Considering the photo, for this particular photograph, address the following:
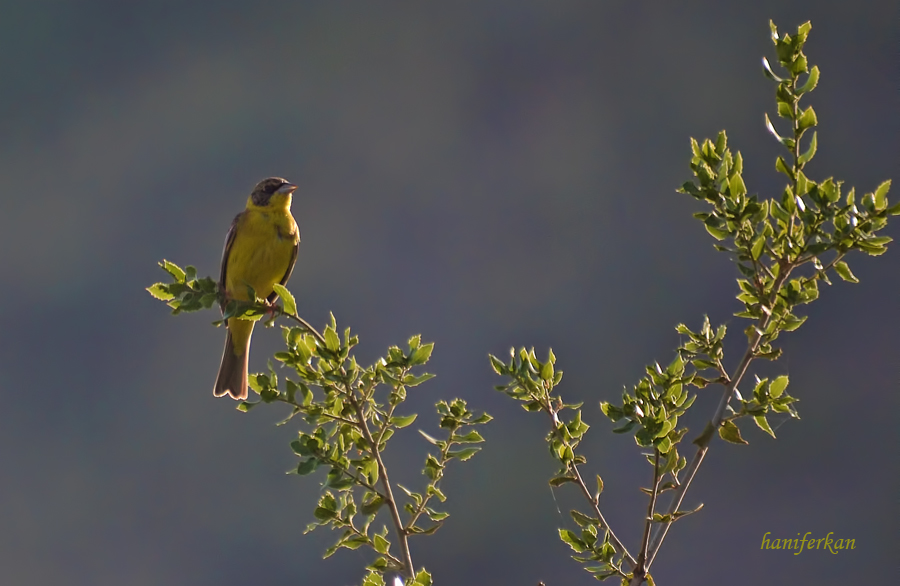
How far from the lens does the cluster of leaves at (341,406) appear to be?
134 cm

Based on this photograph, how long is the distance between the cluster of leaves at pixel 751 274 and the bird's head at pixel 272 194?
2932 mm

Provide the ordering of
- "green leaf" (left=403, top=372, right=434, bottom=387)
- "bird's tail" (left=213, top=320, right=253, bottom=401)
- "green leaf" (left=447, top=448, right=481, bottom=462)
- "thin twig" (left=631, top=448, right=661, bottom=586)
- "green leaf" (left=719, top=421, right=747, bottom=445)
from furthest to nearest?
"bird's tail" (left=213, top=320, right=253, bottom=401) < "green leaf" (left=447, top=448, right=481, bottom=462) < "green leaf" (left=403, top=372, right=434, bottom=387) < "green leaf" (left=719, top=421, right=747, bottom=445) < "thin twig" (left=631, top=448, right=661, bottom=586)

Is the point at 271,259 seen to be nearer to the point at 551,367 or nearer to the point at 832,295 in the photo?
the point at 551,367

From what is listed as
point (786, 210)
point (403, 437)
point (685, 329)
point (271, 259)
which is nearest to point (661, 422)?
point (685, 329)

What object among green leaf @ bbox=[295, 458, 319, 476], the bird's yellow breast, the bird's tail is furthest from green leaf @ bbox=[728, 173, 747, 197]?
the bird's tail

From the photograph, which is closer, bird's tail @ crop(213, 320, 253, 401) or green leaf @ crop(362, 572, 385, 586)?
green leaf @ crop(362, 572, 385, 586)

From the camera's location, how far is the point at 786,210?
4.17ft

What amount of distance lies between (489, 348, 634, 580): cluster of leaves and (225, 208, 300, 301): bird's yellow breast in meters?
2.48

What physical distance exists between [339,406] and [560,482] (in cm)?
35

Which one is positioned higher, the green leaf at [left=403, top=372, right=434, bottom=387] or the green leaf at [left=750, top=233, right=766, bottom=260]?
the green leaf at [left=750, top=233, right=766, bottom=260]

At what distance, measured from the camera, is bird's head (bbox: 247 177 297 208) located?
4133mm

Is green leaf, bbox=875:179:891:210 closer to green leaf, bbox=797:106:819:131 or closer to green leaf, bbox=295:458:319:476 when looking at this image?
green leaf, bbox=797:106:819:131

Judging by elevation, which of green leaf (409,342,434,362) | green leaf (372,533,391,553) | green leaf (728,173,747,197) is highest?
green leaf (728,173,747,197)

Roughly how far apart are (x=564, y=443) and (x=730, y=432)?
23cm
